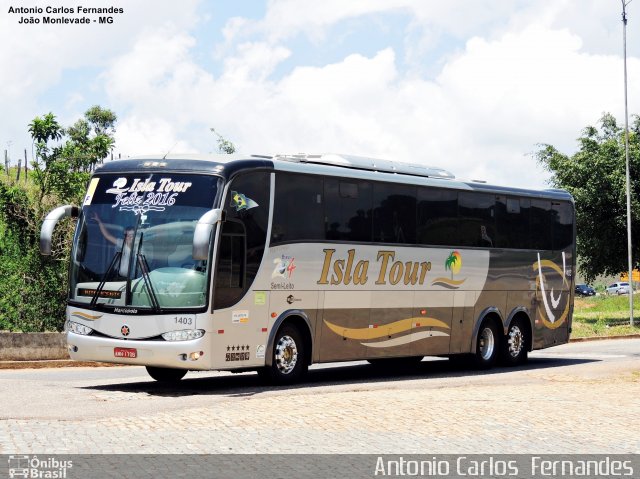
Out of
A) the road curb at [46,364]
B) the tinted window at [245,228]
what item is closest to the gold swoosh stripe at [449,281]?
the tinted window at [245,228]

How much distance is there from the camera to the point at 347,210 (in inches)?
790

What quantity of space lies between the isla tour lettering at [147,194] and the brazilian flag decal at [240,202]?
703 mm

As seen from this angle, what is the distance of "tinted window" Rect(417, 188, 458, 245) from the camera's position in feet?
72.5

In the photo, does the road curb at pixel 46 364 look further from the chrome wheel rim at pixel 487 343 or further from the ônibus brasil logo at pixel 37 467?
the ônibus brasil logo at pixel 37 467

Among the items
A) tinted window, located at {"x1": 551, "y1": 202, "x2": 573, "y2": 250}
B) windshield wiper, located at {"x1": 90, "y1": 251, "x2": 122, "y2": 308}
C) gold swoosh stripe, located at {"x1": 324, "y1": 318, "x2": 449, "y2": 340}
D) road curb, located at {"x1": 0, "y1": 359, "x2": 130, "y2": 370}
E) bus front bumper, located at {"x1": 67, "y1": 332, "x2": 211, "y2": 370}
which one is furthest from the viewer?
tinted window, located at {"x1": 551, "y1": 202, "x2": 573, "y2": 250}

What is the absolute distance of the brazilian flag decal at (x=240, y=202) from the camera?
17.6 m

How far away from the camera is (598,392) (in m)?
17.5

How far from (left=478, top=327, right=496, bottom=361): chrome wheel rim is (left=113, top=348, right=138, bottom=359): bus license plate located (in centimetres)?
951

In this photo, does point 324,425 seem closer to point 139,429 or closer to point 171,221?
point 139,429

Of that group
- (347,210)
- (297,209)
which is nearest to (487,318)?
(347,210)

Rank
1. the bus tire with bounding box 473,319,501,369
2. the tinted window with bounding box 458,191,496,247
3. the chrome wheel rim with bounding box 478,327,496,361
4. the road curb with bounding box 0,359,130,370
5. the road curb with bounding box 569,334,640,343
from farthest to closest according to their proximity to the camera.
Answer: the road curb with bounding box 569,334,640,343 → the chrome wheel rim with bounding box 478,327,496,361 → the bus tire with bounding box 473,319,501,369 → the tinted window with bounding box 458,191,496,247 → the road curb with bounding box 0,359,130,370

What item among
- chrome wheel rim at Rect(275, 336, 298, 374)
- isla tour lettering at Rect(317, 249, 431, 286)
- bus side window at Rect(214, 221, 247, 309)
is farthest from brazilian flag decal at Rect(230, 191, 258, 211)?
chrome wheel rim at Rect(275, 336, 298, 374)

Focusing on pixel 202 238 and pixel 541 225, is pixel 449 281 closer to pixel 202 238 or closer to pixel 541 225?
pixel 541 225

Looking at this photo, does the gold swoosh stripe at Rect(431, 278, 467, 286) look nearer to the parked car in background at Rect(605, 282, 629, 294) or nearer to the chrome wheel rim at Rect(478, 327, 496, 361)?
the chrome wheel rim at Rect(478, 327, 496, 361)
